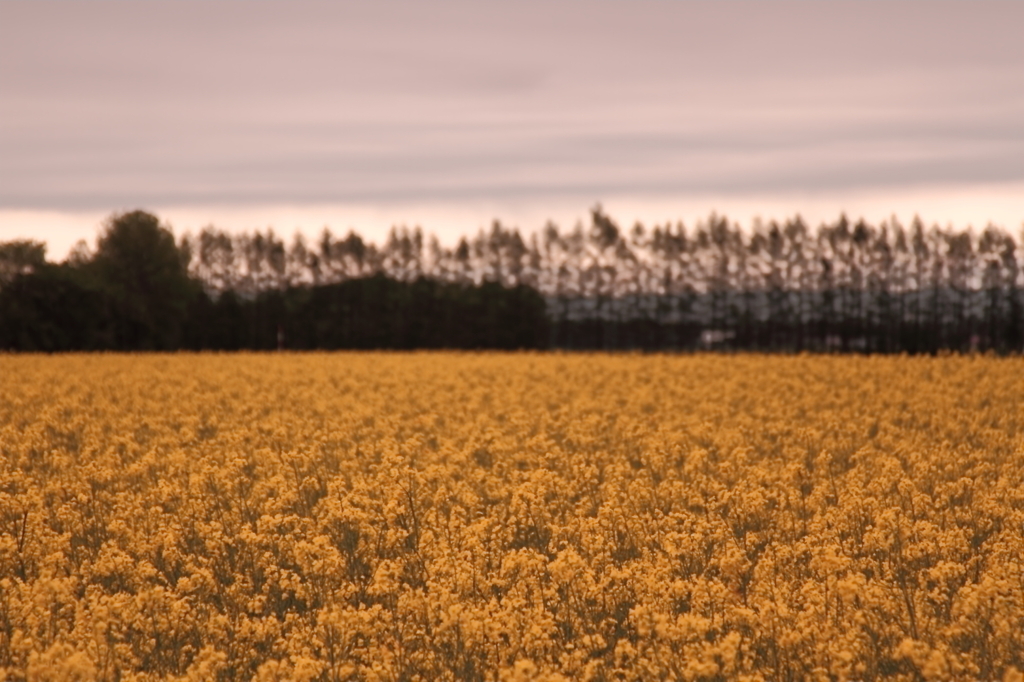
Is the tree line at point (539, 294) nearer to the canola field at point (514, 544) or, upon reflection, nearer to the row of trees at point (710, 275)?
the row of trees at point (710, 275)

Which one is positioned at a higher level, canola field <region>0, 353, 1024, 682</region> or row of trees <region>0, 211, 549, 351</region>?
row of trees <region>0, 211, 549, 351</region>

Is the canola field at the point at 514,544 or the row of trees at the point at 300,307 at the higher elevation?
the row of trees at the point at 300,307

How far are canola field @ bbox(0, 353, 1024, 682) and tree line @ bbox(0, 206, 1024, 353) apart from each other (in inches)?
1762

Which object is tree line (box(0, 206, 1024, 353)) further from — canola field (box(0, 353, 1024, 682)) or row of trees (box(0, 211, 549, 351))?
canola field (box(0, 353, 1024, 682))

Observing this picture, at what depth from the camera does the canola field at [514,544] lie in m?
7.44

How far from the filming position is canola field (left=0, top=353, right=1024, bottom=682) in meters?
7.44

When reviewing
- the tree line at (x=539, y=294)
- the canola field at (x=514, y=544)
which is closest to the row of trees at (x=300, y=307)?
the tree line at (x=539, y=294)

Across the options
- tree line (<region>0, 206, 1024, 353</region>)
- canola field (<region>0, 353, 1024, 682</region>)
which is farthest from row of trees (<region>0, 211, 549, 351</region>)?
canola field (<region>0, 353, 1024, 682</region>)

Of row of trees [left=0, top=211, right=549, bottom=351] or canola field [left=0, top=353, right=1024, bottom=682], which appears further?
row of trees [left=0, top=211, right=549, bottom=351]

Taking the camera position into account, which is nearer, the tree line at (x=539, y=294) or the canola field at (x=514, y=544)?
the canola field at (x=514, y=544)

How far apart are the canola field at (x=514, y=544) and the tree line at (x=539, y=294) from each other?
44.7 metres

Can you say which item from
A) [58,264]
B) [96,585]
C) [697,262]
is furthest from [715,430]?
[697,262]

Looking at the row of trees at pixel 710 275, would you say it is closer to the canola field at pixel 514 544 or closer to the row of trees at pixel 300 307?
the row of trees at pixel 300 307

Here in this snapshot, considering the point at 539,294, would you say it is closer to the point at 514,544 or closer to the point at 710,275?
the point at 710,275
